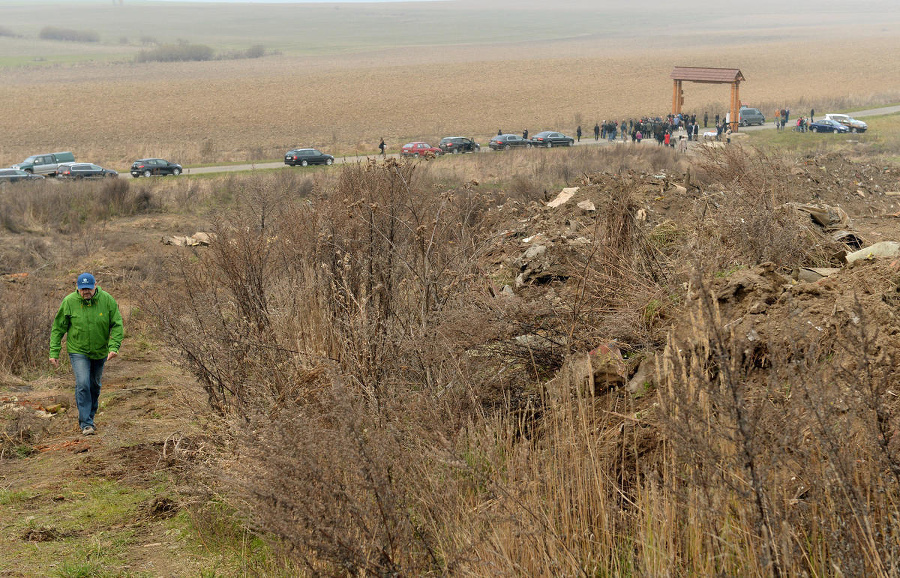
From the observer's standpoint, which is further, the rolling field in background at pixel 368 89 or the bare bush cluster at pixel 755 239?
the rolling field in background at pixel 368 89

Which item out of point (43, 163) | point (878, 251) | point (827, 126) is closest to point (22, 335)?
point (878, 251)

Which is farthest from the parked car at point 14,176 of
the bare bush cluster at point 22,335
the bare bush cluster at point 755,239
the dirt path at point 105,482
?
the bare bush cluster at point 755,239

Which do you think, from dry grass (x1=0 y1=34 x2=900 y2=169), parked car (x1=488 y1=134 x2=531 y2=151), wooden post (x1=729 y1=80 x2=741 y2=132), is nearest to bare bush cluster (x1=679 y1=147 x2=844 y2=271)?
parked car (x1=488 y1=134 x2=531 y2=151)

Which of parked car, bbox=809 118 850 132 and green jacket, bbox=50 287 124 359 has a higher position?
green jacket, bbox=50 287 124 359

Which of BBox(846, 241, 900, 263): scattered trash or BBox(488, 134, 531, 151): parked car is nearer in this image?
BBox(846, 241, 900, 263): scattered trash

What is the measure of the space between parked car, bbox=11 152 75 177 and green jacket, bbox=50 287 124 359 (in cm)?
2806

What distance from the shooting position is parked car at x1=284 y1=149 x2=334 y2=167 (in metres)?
34.8

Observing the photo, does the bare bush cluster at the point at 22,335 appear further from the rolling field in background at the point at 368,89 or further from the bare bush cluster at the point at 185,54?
the bare bush cluster at the point at 185,54

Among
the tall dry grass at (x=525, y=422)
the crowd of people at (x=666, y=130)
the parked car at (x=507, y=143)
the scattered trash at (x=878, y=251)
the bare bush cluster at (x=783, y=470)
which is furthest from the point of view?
the parked car at (x=507, y=143)

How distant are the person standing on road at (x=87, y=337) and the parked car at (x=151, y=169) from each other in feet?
87.0

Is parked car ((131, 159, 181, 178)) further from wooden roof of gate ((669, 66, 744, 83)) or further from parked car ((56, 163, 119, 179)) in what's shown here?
wooden roof of gate ((669, 66, 744, 83))

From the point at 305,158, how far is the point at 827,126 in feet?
78.5

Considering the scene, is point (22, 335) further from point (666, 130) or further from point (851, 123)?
point (851, 123)

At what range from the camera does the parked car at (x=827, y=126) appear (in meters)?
39.5
